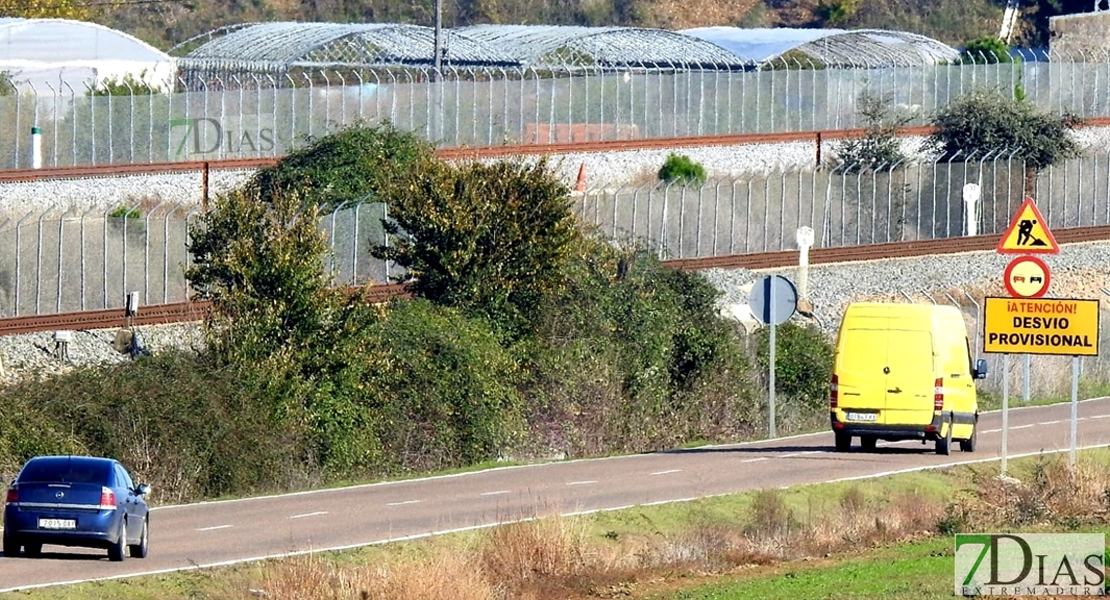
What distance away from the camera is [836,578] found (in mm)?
18891

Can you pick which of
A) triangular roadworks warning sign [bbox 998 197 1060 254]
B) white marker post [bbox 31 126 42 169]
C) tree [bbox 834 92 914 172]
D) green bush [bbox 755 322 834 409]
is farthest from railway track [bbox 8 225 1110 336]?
triangular roadworks warning sign [bbox 998 197 1060 254]

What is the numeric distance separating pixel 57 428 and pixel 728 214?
24934 mm

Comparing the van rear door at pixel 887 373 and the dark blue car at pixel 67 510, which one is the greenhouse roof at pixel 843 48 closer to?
the van rear door at pixel 887 373

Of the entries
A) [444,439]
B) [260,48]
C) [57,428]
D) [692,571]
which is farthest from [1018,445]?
[260,48]

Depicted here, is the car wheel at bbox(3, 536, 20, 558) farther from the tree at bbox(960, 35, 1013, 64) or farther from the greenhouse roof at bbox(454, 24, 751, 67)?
the tree at bbox(960, 35, 1013, 64)

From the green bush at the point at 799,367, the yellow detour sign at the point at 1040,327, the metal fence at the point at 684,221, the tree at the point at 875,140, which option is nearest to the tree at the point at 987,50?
the tree at the point at 875,140

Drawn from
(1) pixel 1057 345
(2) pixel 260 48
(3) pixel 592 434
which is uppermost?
(2) pixel 260 48

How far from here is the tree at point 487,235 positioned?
1463 inches

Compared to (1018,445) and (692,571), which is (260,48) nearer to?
(1018,445)

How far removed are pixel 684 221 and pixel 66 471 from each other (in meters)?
30.8

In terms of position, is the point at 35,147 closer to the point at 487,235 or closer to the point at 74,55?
the point at 487,235

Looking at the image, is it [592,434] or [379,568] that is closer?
[379,568]

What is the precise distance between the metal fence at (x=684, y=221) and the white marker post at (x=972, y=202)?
1.97 ft

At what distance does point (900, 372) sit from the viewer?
27375 millimetres
